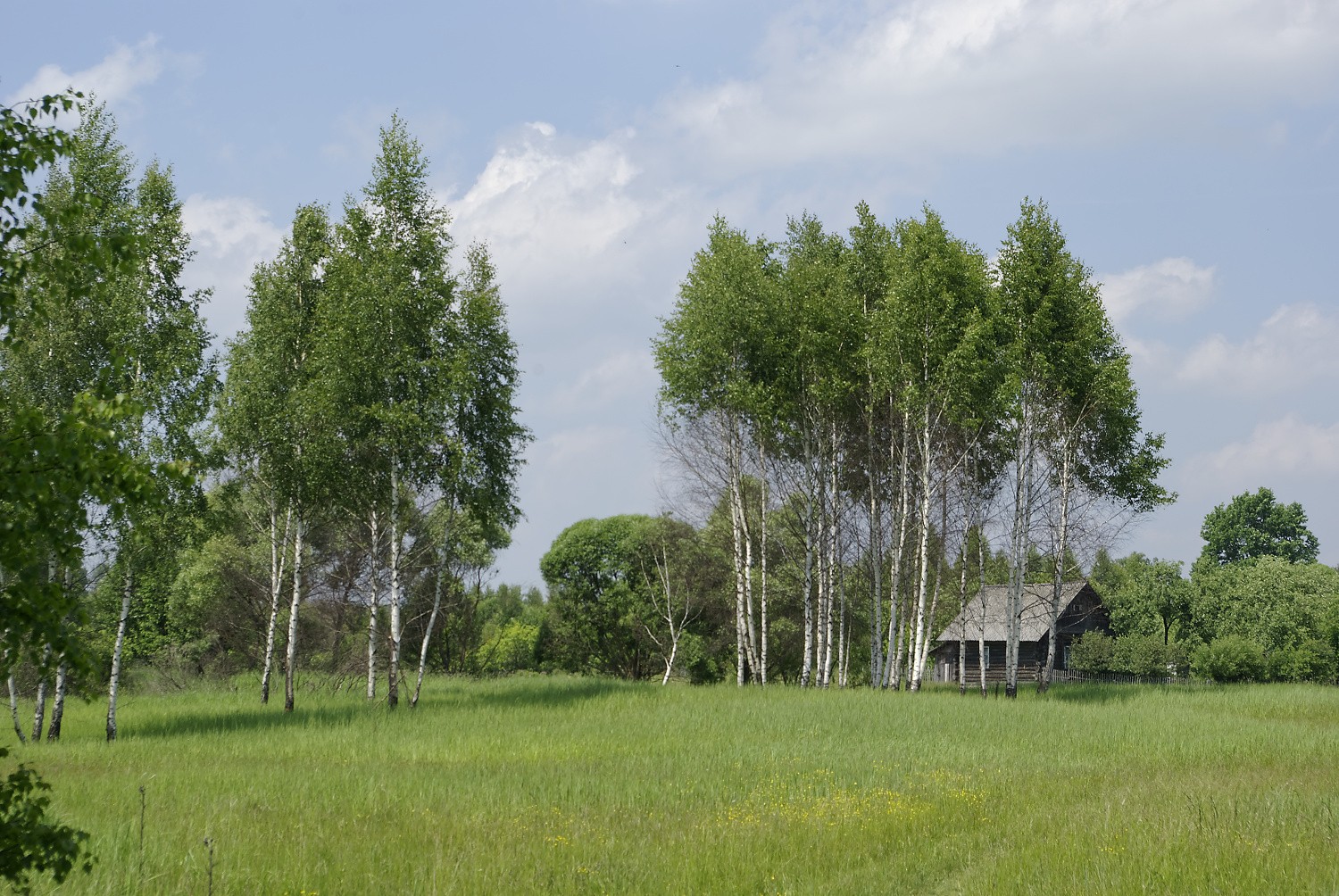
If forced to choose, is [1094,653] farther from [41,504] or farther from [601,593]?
[41,504]

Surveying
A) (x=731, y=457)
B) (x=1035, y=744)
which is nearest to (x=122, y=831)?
(x=1035, y=744)

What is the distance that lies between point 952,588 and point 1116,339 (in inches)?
808

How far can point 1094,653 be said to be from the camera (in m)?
60.2

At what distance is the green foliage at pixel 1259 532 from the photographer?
96.1 meters

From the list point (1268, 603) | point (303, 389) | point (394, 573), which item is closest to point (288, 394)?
point (303, 389)

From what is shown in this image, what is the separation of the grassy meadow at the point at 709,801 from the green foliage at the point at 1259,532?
79.6m

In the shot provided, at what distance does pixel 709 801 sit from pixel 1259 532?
99.4 m

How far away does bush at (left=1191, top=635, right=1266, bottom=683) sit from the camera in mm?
52844

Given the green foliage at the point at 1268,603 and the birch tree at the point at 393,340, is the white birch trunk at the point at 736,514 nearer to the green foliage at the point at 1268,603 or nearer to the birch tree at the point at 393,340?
the birch tree at the point at 393,340

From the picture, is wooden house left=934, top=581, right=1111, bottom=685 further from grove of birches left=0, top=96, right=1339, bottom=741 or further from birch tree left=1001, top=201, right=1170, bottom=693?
birch tree left=1001, top=201, right=1170, bottom=693

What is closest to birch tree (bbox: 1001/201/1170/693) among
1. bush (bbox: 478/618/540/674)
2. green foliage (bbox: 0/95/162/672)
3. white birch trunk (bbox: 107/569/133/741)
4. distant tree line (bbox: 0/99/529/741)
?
distant tree line (bbox: 0/99/529/741)

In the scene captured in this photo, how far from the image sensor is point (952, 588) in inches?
2190

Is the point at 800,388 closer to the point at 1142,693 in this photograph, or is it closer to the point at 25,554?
the point at 1142,693

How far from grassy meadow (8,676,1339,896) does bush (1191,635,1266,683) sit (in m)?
28.4
